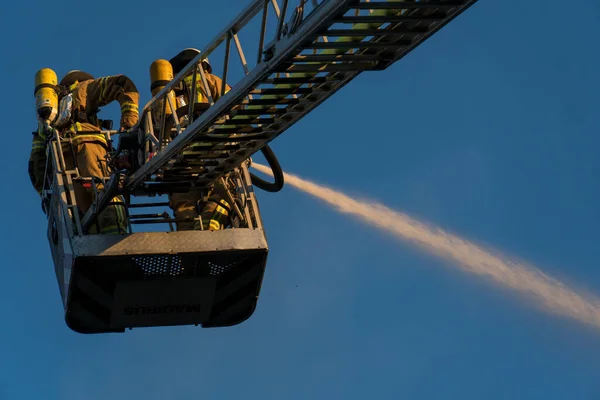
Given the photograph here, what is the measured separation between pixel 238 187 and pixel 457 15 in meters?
5.67

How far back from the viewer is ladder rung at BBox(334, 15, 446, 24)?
45.3ft

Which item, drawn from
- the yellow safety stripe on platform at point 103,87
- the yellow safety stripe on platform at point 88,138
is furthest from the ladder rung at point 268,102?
the yellow safety stripe on platform at point 103,87

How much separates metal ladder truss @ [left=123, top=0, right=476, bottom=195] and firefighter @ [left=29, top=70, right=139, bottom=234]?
0.65 metres

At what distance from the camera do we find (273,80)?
15828 mm

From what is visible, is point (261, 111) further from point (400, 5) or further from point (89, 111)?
point (89, 111)

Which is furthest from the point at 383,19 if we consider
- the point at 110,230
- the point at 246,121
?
the point at 110,230

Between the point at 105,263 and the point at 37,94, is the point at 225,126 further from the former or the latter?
the point at 37,94

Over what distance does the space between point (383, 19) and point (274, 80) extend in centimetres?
204

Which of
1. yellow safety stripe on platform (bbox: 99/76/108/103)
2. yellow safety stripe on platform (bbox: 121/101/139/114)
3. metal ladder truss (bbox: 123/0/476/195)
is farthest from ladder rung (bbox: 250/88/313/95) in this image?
yellow safety stripe on platform (bbox: 99/76/108/103)

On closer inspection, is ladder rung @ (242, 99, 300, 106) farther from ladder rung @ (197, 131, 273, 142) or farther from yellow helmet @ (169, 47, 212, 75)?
yellow helmet @ (169, 47, 212, 75)

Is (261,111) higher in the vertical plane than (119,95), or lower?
higher

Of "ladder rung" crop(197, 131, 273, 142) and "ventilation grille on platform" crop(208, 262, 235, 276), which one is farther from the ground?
"ladder rung" crop(197, 131, 273, 142)

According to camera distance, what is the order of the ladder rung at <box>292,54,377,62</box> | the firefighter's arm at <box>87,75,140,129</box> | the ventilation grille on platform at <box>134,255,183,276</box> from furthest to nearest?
the firefighter's arm at <box>87,75,140,129</box>, the ventilation grille on platform at <box>134,255,183,276</box>, the ladder rung at <box>292,54,377,62</box>

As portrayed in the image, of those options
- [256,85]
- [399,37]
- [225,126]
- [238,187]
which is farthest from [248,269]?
[399,37]
